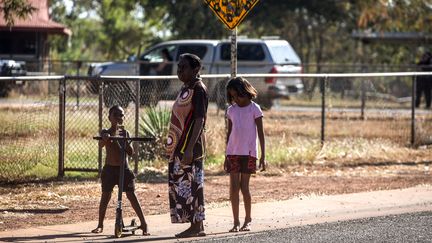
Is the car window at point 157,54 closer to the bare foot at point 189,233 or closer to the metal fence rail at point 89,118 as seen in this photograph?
the metal fence rail at point 89,118

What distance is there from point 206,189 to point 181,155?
12.8ft

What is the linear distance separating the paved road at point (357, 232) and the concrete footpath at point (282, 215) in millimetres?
341

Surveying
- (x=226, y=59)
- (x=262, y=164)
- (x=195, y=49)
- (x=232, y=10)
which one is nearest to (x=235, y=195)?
(x=262, y=164)

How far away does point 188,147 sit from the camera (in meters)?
9.92

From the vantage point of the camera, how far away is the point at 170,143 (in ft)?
32.9

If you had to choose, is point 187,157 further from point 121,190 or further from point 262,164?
point 262,164

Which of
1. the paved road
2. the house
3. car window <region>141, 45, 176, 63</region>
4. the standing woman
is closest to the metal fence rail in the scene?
the standing woman

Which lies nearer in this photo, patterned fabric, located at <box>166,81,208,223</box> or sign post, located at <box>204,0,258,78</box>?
patterned fabric, located at <box>166,81,208,223</box>

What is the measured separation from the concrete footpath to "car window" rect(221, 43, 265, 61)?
14133mm

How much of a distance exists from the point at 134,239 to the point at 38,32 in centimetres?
2979

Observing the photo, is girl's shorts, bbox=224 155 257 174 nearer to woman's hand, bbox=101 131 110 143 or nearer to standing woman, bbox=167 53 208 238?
standing woman, bbox=167 53 208 238

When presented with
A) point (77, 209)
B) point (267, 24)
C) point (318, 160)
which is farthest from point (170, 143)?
point (267, 24)

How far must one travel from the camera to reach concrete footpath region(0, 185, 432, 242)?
10031 mm

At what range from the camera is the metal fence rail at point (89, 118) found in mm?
13859
